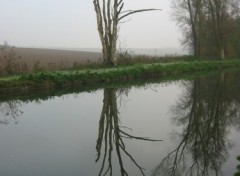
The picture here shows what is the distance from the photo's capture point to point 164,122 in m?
12.3

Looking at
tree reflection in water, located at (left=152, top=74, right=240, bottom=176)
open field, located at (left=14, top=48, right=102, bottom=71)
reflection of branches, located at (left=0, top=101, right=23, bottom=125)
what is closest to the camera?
tree reflection in water, located at (left=152, top=74, right=240, bottom=176)

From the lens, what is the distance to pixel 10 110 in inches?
593

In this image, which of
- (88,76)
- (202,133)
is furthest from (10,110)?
(88,76)

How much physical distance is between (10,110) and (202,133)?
7.51 meters

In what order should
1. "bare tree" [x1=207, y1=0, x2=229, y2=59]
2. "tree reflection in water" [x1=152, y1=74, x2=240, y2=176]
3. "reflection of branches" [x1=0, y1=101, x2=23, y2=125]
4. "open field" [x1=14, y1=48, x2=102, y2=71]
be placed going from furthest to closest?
"bare tree" [x1=207, y1=0, x2=229, y2=59] < "open field" [x1=14, y1=48, x2=102, y2=71] < "reflection of branches" [x1=0, y1=101, x2=23, y2=125] < "tree reflection in water" [x1=152, y1=74, x2=240, y2=176]

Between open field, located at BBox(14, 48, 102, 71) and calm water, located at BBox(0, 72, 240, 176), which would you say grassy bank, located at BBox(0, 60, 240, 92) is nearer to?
open field, located at BBox(14, 48, 102, 71)

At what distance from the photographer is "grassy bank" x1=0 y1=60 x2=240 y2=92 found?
20547mm

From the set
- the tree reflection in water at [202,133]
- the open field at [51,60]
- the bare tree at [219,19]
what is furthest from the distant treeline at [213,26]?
the tree reflection in water at [202,133]

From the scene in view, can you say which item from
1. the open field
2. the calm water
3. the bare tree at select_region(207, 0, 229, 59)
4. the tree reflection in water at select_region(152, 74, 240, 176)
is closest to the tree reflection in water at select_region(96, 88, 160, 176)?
the calm water

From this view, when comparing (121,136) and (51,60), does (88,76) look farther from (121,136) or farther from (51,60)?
(51,60)

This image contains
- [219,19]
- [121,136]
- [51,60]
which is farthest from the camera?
[219,19]

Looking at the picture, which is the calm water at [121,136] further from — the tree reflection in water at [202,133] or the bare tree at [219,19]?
the bare tree at [219,19]

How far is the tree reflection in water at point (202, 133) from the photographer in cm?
785

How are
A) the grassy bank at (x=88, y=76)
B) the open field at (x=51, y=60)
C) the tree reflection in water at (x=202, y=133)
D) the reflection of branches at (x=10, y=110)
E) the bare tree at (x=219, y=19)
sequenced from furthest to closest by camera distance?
the bare tree at (x=219, y=19)
the open field at (x=51, y=60)
the grassy bank at (x=88, y=76)
the reflection of branches at (x=10, y=110)
the tree reflection in water at (x=202, y=133)
